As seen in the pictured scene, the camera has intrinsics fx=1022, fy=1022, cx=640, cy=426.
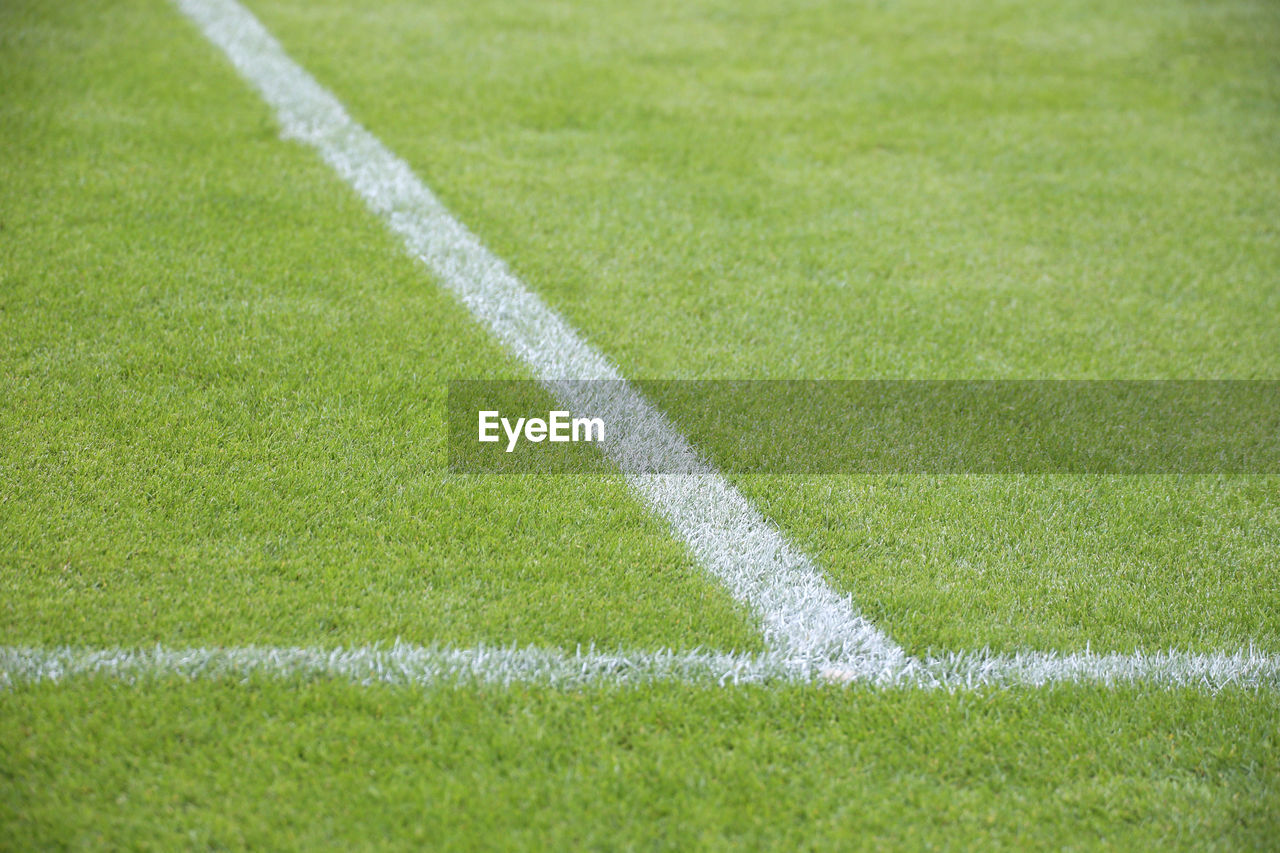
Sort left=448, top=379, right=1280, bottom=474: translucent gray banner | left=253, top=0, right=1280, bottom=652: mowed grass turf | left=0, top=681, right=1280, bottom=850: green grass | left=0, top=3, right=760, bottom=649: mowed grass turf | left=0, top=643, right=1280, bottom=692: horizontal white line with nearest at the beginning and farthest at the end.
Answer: left=0, top=681, right=1280, bottom=850: green grass → left=0, top=643, right=1280, bottom=692: horizontal white line → left=0, top=3, right=760, bottom=649: mowed grass turf → left=253, top=0, right=1280, bottom=652: mowed grass turf → left=448, top=379, right=1280, bottom=474: translucent gray banner

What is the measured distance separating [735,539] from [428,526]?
2.23 feet

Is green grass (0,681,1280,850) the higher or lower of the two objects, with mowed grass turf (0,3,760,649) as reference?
lower

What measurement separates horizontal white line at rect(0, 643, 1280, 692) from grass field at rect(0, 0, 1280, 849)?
0.10ft

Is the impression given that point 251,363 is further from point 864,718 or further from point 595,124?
point 595,124

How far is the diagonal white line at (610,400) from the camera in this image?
82.3 inches

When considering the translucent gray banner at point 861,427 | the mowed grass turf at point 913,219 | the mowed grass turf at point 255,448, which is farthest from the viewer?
the translucent gray banner at point 861,427

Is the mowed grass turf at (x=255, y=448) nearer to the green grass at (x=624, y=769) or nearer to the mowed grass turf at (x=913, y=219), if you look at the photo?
the green grass at (x=624, y=769)

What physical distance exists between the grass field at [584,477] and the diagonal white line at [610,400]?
0.19 ft

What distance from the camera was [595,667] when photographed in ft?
6.33

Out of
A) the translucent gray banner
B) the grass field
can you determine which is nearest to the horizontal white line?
the grass field

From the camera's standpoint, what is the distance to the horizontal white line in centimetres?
185

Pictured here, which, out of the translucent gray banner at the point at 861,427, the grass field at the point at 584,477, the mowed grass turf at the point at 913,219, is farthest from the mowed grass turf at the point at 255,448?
the mowed grass turf at the point at 913,219

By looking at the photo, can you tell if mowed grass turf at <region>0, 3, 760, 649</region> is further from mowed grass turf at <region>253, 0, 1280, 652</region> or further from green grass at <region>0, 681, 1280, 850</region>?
mowed grass turf at <region>253, 0, 1280, 652</region>

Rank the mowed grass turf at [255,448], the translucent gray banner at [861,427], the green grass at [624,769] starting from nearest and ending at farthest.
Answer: the green grass at [624,769]
the mowed grass turf at [255,448]
the translucent gray banner at [861,427]
